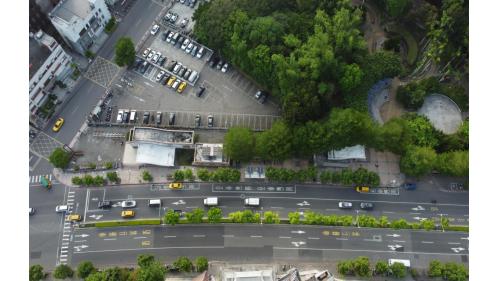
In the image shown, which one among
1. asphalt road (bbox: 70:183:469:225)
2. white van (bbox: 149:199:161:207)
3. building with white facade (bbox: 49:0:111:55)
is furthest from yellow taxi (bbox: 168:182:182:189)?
building with white facade (bbox: 49:0:111:55)

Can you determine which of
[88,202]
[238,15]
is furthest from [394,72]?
[88,202]

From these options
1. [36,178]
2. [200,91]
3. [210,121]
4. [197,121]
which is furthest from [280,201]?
[36,178]

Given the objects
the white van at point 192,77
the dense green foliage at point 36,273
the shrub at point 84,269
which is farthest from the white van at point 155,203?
the white van at point 192,77

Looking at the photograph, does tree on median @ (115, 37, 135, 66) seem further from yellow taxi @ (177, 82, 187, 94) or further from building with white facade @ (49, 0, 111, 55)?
yellow taxi @ (177, 82, 187, 94)

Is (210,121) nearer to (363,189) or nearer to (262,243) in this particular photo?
(262,243)

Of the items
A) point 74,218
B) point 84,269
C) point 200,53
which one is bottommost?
point 84,269

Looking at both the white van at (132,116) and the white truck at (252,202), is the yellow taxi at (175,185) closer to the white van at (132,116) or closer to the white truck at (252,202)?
the white truck at (252,202)

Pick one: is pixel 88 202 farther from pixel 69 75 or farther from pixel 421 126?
pixel 421 126
